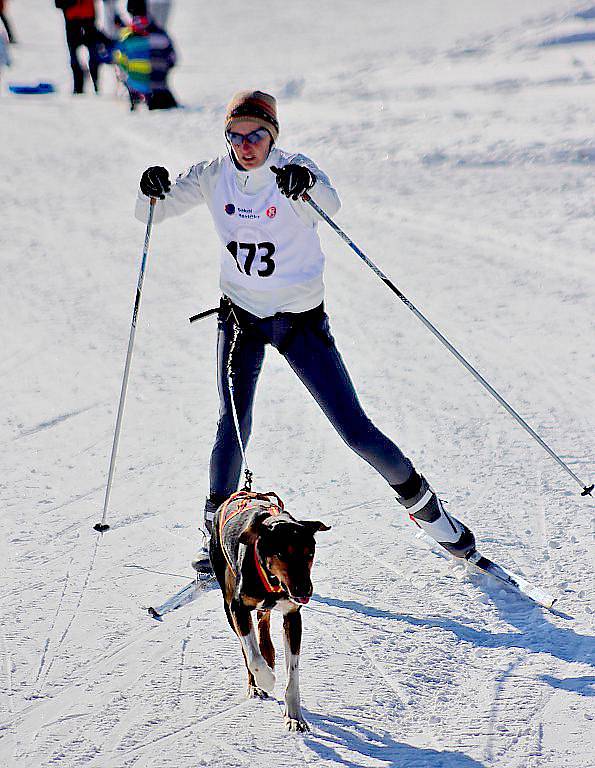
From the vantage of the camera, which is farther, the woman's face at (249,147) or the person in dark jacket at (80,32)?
the person in dark jacket at (80,32)

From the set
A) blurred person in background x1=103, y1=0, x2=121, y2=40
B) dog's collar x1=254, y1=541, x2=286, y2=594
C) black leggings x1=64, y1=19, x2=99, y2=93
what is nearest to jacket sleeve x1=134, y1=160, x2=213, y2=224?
dog's collar x1=254, y1=541, x2=286, y2=594

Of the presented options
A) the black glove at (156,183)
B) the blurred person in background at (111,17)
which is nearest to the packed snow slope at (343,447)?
Result: the black glove at (156,183)

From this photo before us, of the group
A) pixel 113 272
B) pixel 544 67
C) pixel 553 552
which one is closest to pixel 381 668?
pixel 553 552

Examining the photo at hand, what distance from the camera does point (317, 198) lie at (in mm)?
4082

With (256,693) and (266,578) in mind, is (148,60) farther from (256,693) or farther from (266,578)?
(266,578)

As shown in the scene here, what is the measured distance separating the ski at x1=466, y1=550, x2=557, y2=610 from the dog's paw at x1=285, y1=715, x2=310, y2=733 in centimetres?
127

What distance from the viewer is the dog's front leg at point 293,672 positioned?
11.4 feet

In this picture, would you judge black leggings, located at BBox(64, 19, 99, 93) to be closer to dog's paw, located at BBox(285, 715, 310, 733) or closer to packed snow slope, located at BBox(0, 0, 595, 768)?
packed snow slope, located at BBox(0, 0, 595, 768)

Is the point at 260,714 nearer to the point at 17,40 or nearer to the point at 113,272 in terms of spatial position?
the point at 113,272

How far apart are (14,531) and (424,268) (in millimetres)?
4932

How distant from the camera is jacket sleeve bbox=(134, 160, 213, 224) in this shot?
431 cm

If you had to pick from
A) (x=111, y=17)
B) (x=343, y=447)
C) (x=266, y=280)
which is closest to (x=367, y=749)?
(x=266, y=280)

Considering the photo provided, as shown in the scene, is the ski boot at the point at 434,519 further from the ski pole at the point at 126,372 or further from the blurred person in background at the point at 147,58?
the blurred person in background at the point at 147,58

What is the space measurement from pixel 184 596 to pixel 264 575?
1.17m
